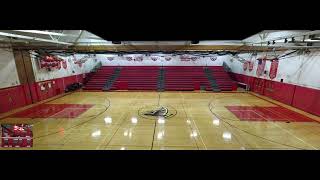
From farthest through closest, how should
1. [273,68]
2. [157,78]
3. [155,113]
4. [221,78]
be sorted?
[157,78]
[221,78]
[273,68]
[155,113]

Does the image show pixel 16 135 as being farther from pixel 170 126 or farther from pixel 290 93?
pixel 290 93

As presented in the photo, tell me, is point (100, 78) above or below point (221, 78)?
below

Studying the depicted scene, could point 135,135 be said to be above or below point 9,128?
below

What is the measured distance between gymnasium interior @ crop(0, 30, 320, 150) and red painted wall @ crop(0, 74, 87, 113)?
7cm

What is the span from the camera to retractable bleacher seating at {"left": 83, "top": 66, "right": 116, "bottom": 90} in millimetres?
22234

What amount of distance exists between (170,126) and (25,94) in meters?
11.4

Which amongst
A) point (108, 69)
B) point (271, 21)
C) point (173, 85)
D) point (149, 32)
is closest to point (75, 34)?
point (108, 69)

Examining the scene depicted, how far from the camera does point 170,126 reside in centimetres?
993

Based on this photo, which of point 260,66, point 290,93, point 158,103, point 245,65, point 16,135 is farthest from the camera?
point 245,65

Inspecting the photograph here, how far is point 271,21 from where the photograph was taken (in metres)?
1.76

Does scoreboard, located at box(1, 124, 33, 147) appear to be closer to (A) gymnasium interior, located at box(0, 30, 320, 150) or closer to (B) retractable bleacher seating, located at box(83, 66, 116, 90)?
(A) gymnasium interior, located at box(0, 30, 320, 150)

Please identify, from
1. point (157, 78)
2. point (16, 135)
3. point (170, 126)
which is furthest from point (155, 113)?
point (157, 78)
